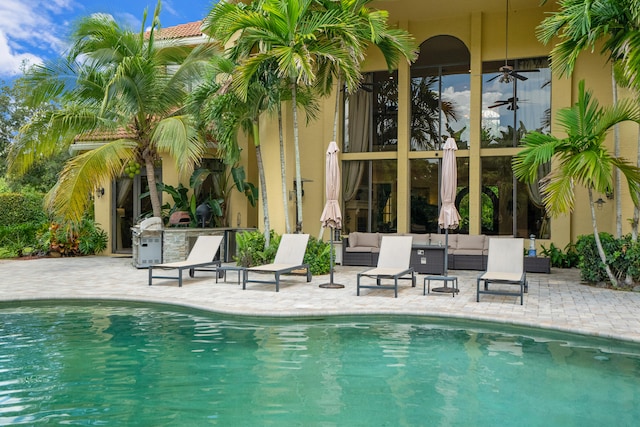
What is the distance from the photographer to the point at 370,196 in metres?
17.0

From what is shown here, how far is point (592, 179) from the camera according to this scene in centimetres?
966

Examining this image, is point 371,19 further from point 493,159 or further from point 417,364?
point 417,364

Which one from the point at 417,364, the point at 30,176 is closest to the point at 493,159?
the point at 417,364

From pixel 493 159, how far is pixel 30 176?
2654cm

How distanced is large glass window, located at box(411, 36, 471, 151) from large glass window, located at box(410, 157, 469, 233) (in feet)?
1.93

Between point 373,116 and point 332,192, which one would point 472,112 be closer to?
point 373,116

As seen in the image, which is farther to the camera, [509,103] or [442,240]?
[509,103]

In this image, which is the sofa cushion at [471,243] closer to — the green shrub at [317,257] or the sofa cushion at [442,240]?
the sofa cushion at [442,240]

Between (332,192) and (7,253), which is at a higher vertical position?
(332,192)

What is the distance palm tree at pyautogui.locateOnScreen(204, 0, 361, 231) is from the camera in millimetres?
11172

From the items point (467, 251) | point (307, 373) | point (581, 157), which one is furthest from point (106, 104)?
point (581, 157)

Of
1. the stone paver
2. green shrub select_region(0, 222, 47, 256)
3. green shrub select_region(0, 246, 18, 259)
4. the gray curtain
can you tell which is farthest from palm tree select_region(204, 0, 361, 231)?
green shrub select_region(0, 246, 18, 259)

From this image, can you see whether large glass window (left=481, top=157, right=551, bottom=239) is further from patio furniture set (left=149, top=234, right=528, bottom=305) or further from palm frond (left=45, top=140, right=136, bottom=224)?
palm frond (left=45, top=140, right=136, bottom=224)

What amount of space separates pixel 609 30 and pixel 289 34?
6.70 m
